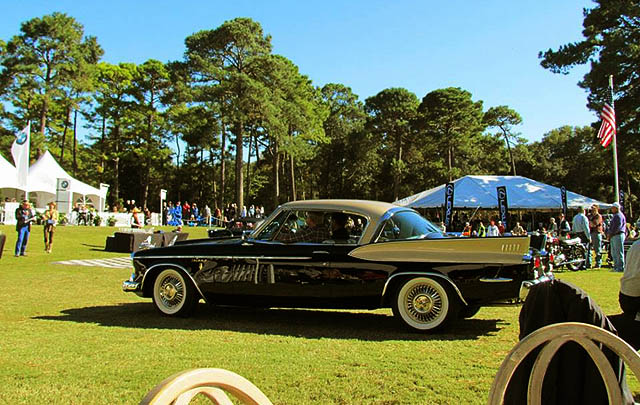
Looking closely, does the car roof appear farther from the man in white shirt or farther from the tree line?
the tree line

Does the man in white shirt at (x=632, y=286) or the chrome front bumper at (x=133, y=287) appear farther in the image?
the chrome front bumper at (x=133, y=287)

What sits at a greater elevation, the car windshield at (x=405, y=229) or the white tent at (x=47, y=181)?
the white tent at (x=47, y=181)

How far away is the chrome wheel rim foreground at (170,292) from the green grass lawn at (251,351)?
202 millimetres

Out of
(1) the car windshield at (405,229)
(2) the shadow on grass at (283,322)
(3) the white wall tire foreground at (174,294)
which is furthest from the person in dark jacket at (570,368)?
(3) the white wall tire foreground at (174,294)

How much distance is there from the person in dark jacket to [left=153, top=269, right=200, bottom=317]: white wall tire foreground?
5.72 meters

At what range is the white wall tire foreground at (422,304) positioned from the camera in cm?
641

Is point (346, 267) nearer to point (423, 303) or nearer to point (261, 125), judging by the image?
point (423, 303)

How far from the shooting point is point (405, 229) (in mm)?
7043

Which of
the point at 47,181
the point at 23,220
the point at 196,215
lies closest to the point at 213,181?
the point at 196,215

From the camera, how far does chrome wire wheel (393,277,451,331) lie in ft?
21.1

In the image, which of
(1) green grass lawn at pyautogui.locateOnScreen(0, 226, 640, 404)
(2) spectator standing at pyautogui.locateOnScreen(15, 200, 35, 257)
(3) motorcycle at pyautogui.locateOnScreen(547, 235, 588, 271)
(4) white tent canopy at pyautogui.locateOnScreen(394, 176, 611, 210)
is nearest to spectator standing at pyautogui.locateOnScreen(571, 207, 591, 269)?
(3) motorcycle at pyautogui.locateOnScreen(547, 235, 588, 271)

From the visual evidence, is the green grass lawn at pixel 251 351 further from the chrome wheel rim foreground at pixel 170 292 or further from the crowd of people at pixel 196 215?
the crowd of people at pixel 196 215

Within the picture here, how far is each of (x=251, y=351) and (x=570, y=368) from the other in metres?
3.68

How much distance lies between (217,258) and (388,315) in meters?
2.61
